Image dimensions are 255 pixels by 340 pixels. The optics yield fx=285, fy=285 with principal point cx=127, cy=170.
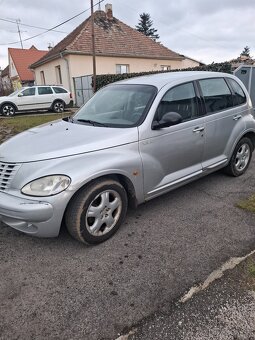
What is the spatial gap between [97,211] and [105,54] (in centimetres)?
1928

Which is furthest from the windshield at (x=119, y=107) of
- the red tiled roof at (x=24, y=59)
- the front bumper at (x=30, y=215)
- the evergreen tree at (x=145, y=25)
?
the evergreen tree at (x=145, y=25)

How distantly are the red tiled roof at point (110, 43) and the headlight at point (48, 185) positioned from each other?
1802 centimetres

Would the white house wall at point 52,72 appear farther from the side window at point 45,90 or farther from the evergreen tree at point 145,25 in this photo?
the evergreen tree at point 145,25

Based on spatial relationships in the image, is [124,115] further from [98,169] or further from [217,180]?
[217,180]

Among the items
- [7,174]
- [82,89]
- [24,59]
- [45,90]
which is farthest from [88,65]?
[24,59]

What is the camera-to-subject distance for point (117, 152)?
3.01 meters

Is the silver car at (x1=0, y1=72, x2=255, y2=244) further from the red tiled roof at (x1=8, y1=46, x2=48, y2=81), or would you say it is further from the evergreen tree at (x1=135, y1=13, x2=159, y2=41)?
the evergreen tree at (x1=135, y1=13, x2=159, y2=41)

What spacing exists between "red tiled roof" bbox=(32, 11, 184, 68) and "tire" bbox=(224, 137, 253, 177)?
16715mm

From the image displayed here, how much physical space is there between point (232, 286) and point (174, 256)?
604 mm

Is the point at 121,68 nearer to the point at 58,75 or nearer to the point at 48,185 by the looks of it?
the point at 58,75

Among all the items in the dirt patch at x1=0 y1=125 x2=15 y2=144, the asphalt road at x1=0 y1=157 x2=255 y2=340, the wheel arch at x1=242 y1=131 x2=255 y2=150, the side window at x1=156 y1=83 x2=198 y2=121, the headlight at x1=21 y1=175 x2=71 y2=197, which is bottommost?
the dirt patch at x1=0 y1=125 x2=15 y2=144

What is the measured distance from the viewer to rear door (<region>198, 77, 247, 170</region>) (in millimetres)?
3965

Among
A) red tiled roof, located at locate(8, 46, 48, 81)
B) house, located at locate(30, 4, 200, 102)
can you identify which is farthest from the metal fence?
red tiled roof, located at locate(8, 46, 48, 81)

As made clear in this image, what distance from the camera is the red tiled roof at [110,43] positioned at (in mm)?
19689
